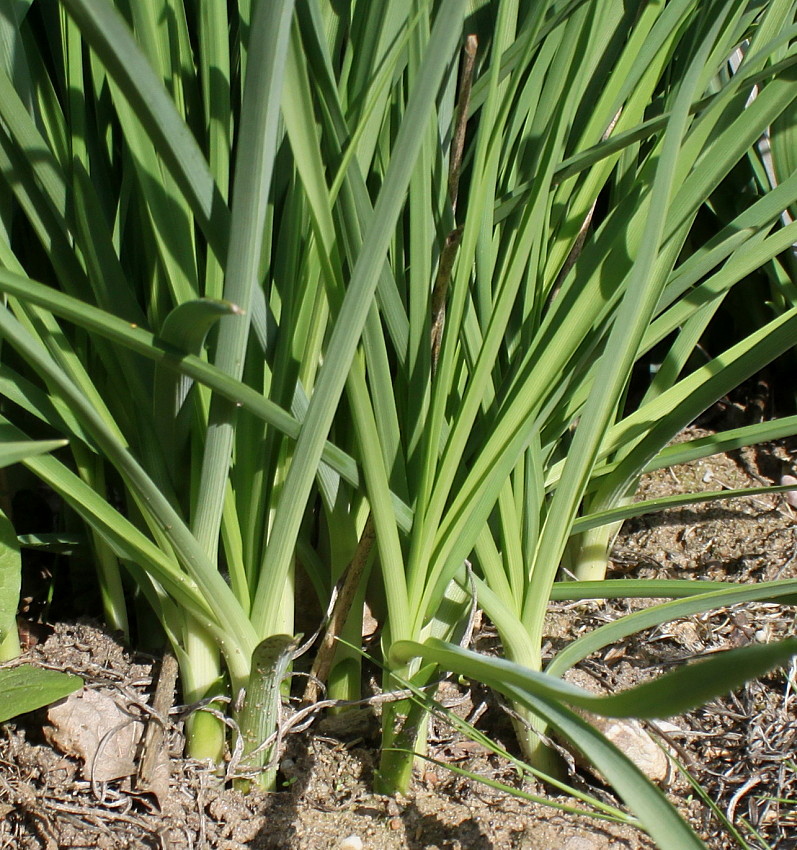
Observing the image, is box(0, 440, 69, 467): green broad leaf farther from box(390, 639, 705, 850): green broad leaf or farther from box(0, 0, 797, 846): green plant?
box(390, 639, 705, 850): green broad leaf

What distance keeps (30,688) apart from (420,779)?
320 millimetres

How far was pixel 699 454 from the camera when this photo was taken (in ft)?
2.55

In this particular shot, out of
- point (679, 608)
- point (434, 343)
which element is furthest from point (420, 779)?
point (434, 343)

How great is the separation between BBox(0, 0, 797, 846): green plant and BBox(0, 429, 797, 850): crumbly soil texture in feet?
0.13

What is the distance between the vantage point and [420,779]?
673 millimetres

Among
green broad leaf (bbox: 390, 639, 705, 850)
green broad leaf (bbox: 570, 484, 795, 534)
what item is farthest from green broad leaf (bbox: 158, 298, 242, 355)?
green broad leaf (bbox: 570, 484, 795, 534)

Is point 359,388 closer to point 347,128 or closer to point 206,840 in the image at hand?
point 347,128

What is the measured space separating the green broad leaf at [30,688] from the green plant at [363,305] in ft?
0.29

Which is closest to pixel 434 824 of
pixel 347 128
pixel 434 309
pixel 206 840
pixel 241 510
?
pixel 206 840

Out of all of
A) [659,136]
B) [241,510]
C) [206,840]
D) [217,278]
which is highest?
[659,136]

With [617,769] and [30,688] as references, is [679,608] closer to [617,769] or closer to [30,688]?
[617,769]

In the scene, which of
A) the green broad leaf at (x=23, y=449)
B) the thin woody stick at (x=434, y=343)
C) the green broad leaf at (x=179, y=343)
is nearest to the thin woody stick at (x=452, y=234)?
the thin woody stick at (x=434, y=343)

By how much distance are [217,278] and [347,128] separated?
5.6 inches

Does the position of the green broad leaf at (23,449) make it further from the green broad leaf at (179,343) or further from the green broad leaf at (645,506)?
the green broad leaf at (645,506)
